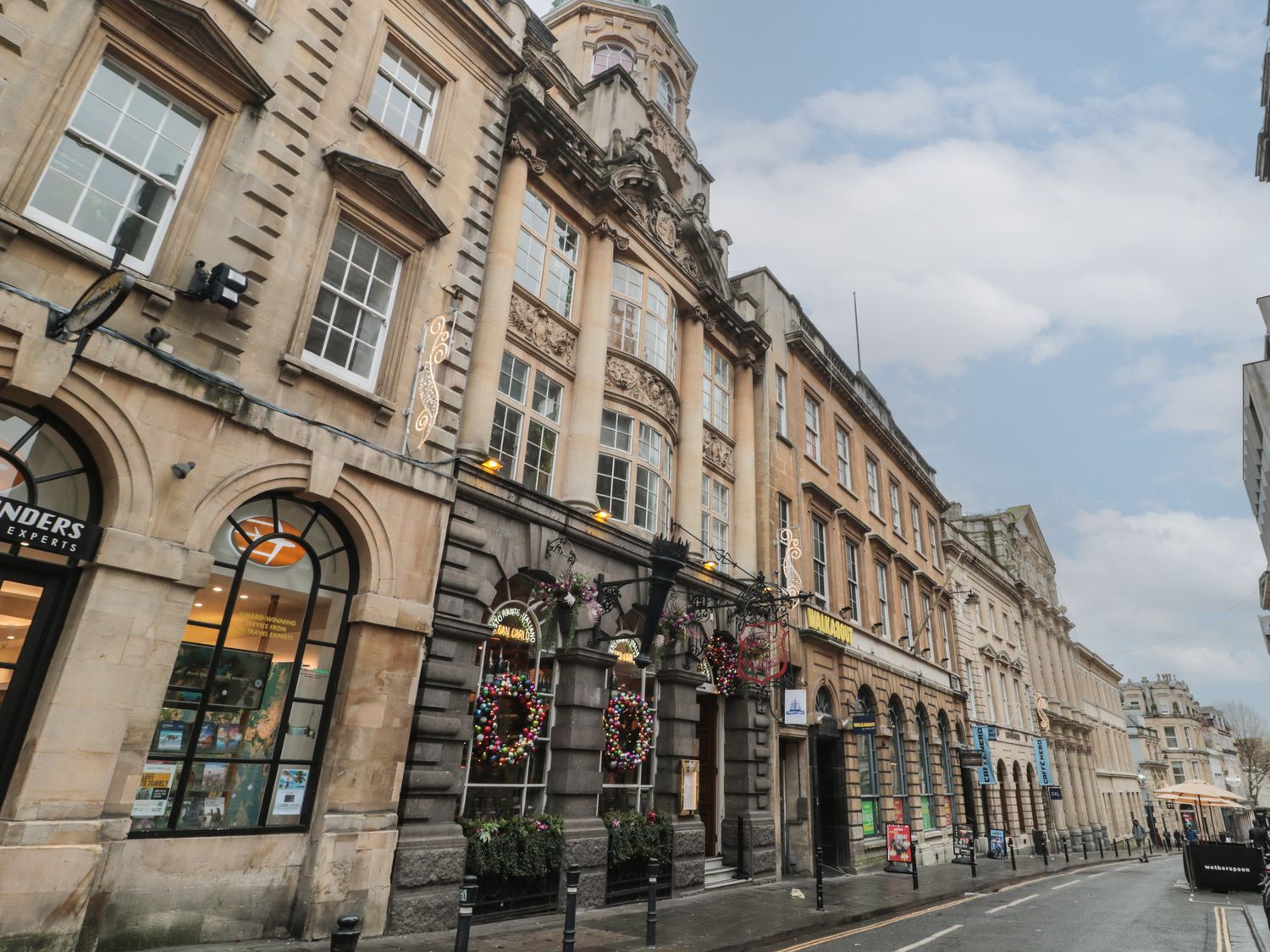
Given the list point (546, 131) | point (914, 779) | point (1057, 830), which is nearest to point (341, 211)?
point (546, 131)

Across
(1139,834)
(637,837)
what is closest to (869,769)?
(637,837)

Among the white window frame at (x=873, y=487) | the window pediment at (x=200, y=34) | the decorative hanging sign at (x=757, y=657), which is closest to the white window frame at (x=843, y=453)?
the white window frame at (x=873, y=487)

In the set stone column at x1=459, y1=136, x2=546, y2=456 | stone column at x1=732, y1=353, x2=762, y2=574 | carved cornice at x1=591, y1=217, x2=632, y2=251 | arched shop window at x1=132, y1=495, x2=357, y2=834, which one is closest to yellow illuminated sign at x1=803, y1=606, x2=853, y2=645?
stone column at x1=732, y1=353, x2=762, y2=574

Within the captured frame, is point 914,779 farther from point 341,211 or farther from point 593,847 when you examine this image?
point 341,211

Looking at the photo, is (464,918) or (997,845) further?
(997,845)

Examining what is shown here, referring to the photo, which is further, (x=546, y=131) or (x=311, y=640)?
(x=546, y=131)

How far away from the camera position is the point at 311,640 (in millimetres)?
9047

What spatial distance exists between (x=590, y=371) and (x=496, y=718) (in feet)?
23.1

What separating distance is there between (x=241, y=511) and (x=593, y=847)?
7.70 m

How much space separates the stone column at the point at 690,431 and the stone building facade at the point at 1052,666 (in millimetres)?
28117

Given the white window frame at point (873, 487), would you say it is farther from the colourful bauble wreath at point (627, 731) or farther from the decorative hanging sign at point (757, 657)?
the colourful bauble wreath at point (627, 731)

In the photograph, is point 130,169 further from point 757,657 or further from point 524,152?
point 757,657

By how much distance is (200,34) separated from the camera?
8500mm

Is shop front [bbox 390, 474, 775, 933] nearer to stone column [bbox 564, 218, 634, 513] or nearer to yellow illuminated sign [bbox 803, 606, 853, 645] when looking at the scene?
stone column [bbox 564, 218, 634, 513]
